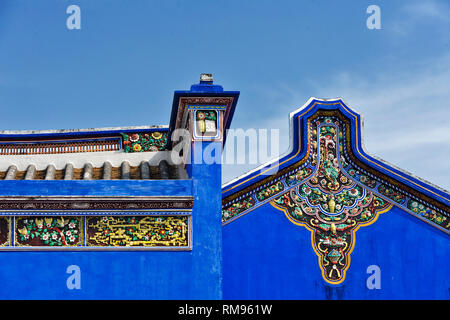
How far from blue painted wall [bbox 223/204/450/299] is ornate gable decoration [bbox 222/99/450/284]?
0.12 meters

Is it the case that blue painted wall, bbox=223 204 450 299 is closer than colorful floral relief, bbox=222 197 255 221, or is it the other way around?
blue painted wall, bbox=223 204 450 299

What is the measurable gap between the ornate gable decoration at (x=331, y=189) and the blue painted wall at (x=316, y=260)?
121 mm

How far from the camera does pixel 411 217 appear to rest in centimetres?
1088

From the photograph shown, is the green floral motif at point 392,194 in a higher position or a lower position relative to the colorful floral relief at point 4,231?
higher

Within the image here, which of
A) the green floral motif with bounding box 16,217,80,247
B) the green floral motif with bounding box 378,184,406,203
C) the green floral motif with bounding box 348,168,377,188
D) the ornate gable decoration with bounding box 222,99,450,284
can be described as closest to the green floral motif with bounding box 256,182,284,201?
the ornate gable decoration with bounding box 222,99,450,284

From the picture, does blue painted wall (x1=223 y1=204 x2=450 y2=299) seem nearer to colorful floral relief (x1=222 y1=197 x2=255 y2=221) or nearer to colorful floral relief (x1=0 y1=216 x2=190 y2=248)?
colorful floral relief (x1=222 y1=197 x2=255 y2=221)

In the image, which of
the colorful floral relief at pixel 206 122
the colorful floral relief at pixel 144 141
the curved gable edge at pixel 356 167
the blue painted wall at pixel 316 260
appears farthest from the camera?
the colorful floral relief at pixel 144 141

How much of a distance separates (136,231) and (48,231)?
1099 millimetres

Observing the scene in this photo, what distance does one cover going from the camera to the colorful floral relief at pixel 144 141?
38.9 feet

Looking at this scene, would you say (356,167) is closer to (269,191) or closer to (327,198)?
(327,198)

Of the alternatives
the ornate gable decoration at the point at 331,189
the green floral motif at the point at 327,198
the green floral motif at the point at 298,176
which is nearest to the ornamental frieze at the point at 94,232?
the ornate gable decoration at the point at 331,189

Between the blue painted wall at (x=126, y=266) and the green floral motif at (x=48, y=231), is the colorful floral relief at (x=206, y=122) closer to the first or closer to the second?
the blue painted wall at (x=126, y=266)

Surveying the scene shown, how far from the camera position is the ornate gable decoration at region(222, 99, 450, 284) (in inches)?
419

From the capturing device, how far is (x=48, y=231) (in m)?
9.48
